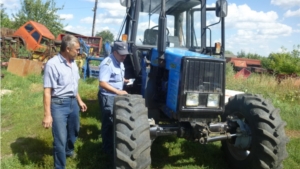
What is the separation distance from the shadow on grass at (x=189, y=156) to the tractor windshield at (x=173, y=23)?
178 centimetres

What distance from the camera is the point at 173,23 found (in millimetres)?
5648

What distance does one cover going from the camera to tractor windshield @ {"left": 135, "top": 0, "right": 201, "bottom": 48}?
5438mm

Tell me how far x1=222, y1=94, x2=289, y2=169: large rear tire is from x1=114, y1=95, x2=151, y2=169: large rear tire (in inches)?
60.8

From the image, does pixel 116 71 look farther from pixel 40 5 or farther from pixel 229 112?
pixel 40 5

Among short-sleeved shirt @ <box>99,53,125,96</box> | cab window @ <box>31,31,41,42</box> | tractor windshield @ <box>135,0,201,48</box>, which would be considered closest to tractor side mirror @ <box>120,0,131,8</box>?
tractor windshield @ <box>135,0,201,48</box>

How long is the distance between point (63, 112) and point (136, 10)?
2.18 metres

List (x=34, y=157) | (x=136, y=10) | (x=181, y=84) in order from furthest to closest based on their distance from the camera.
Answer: (x=136, y=10) < (x=34, y=157) < (x=181, y=84)

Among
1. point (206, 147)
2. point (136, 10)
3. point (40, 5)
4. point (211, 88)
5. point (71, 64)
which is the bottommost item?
point (206, 147)

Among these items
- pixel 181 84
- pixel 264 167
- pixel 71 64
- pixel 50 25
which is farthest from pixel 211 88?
pixel 50 25

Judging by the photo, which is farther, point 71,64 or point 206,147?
point 206,147

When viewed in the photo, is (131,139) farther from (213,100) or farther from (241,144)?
(241,144)

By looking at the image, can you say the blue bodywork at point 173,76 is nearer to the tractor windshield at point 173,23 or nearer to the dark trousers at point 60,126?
the tractor windshield at point 173,23

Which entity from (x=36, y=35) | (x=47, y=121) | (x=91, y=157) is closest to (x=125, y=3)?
(x=47, y=121)

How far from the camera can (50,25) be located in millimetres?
30141
